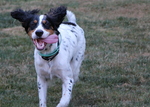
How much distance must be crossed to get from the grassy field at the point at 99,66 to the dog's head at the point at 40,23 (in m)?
1.32

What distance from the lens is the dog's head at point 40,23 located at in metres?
5.81

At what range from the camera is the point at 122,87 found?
25.7ft

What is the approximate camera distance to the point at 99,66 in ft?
30.0

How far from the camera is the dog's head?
229 inches

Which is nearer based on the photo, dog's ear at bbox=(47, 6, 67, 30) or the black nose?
the black nose

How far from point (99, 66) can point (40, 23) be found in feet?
11.2

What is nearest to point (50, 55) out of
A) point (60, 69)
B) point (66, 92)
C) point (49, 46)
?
point (49, 46)

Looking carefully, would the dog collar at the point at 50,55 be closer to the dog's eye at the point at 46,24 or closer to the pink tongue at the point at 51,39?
the pink tongue at the point at 51,39

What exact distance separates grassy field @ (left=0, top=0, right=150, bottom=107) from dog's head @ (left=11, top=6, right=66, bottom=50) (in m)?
1.32

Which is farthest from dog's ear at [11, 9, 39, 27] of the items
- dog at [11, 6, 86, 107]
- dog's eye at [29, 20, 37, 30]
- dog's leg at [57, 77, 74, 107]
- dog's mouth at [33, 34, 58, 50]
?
dog's leg at [57, 77, 74, 107]

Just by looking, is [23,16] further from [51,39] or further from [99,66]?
[99,66]

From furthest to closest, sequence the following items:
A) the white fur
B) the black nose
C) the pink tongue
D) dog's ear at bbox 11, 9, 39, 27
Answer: the white fur
dog's ear at bbox 11, 9, 39, 27
the pink tongue
the black nose

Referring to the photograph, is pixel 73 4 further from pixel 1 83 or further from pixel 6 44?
pixel 1 83

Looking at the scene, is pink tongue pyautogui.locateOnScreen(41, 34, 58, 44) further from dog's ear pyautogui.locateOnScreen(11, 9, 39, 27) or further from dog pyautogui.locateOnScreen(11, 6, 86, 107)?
dog's ear pyautogui.locateOnScreen(11, 9, 39, 27)
